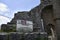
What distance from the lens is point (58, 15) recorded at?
19.3 feet

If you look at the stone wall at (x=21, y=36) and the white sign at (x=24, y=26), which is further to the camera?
the white sign at (x=24, y=26)

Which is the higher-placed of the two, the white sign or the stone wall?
the white sign

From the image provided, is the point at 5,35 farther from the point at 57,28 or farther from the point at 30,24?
the point at 57,28

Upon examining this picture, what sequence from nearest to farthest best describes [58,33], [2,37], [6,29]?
[2,37] < [6,29] < [58,33]

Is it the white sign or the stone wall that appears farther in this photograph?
the white sign

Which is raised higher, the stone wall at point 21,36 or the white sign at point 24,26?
the white sign at point 24,26

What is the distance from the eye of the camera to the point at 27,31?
3820 millimetres

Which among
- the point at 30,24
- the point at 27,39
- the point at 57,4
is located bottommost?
the point at 27,39

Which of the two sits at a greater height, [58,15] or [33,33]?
[58,15]

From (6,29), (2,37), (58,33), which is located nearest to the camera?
(2,37)

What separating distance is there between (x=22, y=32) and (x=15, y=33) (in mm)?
167

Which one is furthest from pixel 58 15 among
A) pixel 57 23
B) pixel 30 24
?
pixel 30 24

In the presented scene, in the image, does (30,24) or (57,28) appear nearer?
(30,24)

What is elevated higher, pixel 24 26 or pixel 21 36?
pixel 24 26
